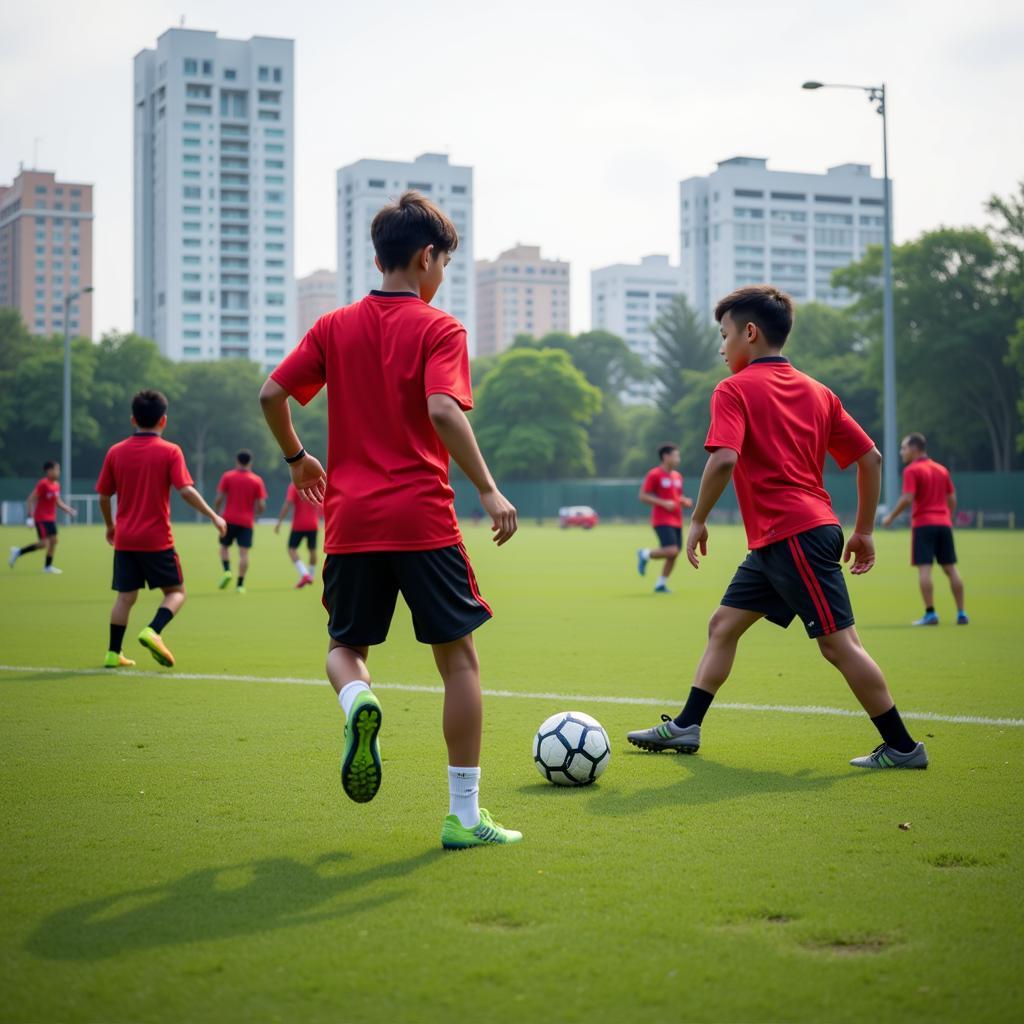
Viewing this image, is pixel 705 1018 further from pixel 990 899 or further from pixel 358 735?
pixel 358 735

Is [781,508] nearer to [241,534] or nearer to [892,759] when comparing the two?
[892,759]

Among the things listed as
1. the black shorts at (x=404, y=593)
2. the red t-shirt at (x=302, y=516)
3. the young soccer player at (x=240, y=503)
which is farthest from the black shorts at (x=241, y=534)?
the black shorts at (x=404, y=593)

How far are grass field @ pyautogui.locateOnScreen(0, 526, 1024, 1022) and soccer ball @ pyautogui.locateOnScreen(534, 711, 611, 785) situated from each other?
0.16m

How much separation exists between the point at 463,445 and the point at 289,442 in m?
0.83

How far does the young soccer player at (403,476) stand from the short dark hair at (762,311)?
2.03m

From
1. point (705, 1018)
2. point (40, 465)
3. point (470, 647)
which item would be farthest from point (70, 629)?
point (40, 465)

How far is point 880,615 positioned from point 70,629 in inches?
350

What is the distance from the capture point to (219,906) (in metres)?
4.00

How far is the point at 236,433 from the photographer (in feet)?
313

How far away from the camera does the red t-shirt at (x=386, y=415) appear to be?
4.67m

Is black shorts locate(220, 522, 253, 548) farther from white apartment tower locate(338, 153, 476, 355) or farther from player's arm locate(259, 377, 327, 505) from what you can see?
white apartment tower locate(338, 153, 476, 355)

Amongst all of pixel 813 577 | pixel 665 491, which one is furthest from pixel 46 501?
pixel 813 577

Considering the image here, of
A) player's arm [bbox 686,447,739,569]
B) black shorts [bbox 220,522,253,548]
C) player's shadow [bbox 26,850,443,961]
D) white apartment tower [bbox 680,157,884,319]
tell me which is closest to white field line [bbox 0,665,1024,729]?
player's arm [bbox 686,447,739,569]

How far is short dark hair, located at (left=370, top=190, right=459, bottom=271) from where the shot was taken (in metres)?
4.82
